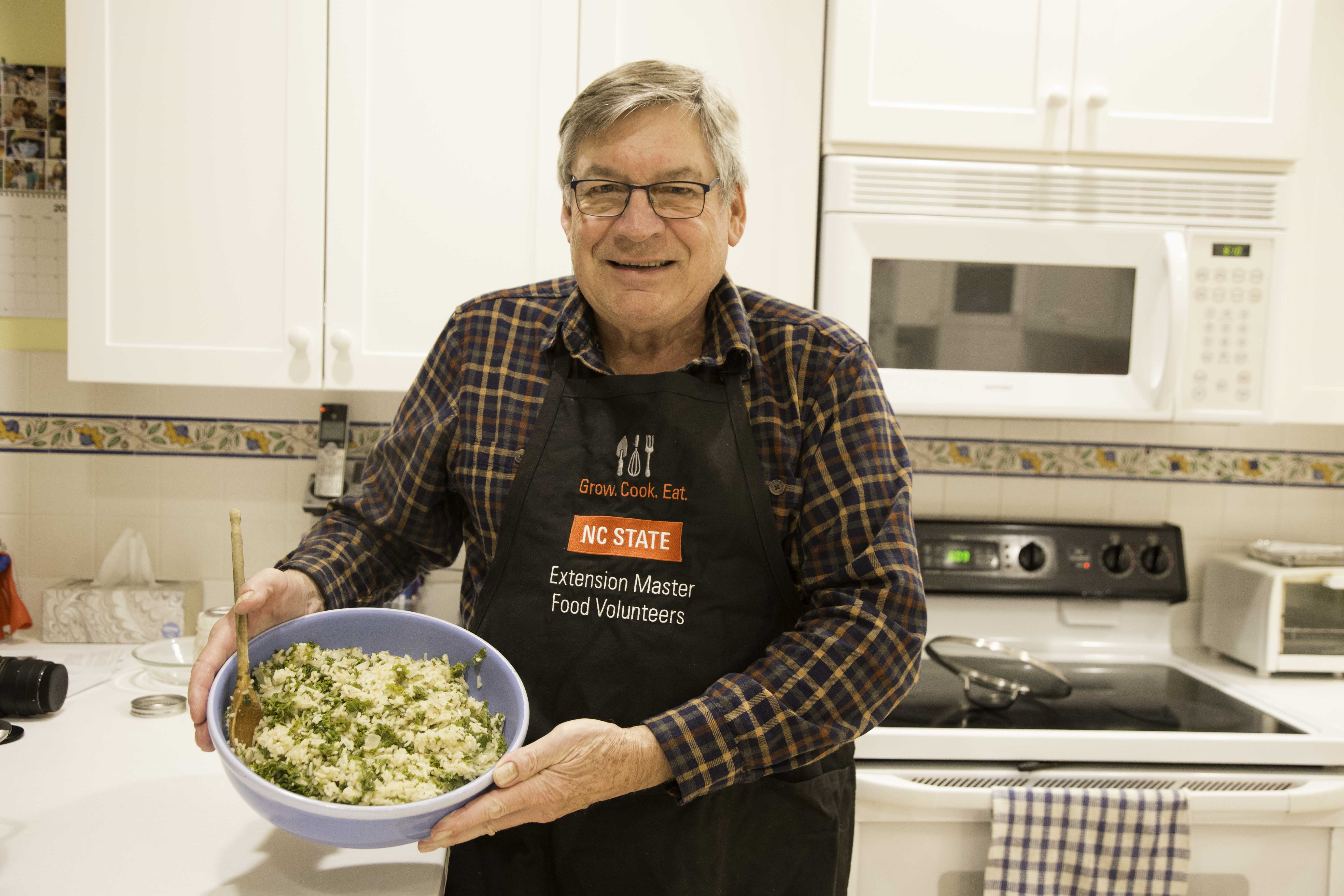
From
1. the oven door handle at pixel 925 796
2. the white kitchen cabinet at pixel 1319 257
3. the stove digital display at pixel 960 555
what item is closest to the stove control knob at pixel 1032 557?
the stove digital display at pixel 960 555

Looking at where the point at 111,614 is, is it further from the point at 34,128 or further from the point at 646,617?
the point at 646,617

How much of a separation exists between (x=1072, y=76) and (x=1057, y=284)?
40 cm

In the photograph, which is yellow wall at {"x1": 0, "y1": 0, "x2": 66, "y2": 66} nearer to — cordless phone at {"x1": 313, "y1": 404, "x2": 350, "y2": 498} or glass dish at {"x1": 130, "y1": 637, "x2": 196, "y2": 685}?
cordless phone at {"x1": 313, "y1": 404, "x2": 350, "y2": 498}

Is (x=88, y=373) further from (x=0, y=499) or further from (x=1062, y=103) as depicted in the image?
(x=1062, y=103)

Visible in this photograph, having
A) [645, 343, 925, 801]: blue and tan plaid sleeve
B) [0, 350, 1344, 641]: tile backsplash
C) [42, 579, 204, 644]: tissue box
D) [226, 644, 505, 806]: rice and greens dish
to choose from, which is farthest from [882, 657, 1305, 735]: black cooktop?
[42, 579, 204, 644]: tissue box

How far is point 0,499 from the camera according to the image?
80.7 inches

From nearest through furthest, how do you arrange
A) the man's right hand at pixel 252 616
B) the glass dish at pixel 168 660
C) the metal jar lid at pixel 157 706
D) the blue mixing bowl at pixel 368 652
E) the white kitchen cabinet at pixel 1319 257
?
the blue mixing bowl at pixel 368 652 < the man's right hand at pixel 252 616 < the metal jar lid at pixel 157 706 < the glass dish at pixel 168 660 < the white kitchen cabinet at pixel 1319 257

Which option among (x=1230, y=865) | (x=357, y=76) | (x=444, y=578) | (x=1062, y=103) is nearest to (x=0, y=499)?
(x=444, y=578)

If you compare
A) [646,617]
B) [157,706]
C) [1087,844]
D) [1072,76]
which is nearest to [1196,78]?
[1072,76]

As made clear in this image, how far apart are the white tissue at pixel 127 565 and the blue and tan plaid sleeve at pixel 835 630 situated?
156cm

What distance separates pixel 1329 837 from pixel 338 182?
2.16 m

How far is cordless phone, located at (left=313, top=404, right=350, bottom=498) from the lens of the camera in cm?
197

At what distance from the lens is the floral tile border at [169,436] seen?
2.04 m

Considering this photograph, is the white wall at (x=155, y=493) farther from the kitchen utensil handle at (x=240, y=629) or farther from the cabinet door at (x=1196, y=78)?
the cabinet door at (x=1196, y=78)
